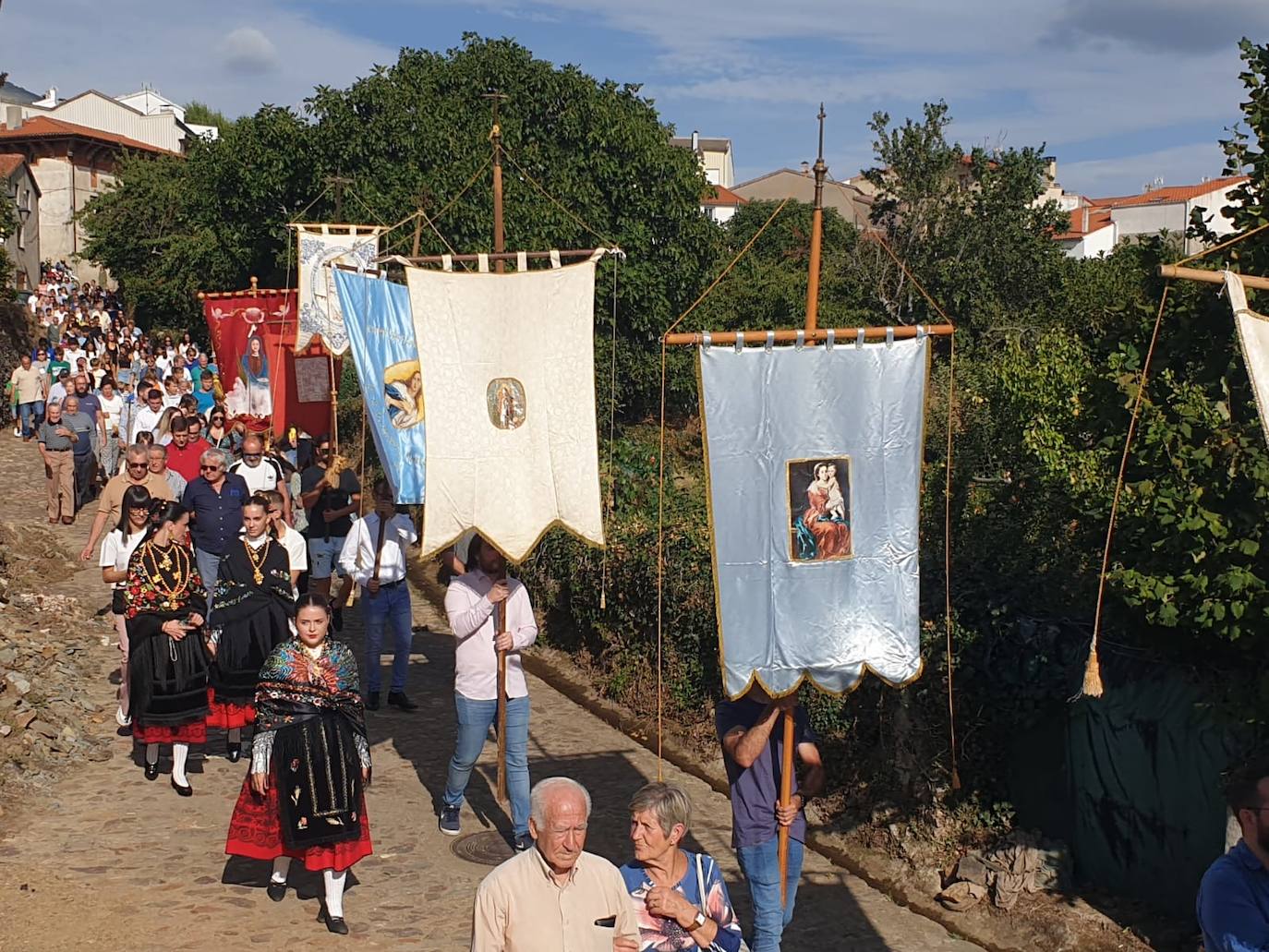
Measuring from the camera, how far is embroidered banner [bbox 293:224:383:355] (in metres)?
16.1

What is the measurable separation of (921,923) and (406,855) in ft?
10.8

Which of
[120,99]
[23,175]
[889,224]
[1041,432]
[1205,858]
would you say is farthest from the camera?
[120,99]

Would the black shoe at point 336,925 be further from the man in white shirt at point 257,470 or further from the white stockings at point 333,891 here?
the man in white shirt at point 257,470

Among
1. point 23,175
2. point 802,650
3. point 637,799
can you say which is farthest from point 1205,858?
point 23,175

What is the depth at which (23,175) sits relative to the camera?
2196 inches

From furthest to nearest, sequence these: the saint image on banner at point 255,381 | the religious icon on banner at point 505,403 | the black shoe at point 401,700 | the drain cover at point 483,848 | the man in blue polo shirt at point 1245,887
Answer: the saint image on banner at point 255,381 → the black shoe at point 401,700 → the religious icon on banner at point 505,403 → the drain cover at point 483,848 → the man in blue polo shirt at point 1245,887

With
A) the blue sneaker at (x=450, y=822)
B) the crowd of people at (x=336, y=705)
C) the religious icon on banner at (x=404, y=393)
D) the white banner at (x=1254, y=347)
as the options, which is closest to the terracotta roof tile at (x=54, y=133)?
the crowd of people at (x=336, y=705)

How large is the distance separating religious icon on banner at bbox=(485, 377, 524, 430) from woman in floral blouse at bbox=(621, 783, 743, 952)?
4.89 meters

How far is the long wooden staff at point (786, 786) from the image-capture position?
22.4 feet

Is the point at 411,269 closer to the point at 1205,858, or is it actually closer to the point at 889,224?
the point at 1205,858

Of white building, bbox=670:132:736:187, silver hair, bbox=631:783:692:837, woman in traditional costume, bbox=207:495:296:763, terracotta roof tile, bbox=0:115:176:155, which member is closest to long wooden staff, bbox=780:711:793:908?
silver hair, bbox=631:783:692:837

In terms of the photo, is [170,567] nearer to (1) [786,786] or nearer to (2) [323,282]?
(1) [786,786]

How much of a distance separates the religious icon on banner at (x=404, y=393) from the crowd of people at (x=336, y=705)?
0.73m

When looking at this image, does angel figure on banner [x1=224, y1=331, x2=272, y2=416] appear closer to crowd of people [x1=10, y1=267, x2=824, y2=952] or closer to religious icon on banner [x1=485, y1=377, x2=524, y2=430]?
crowd of people [x1=10, y1=267, x2=824, y2=952]
